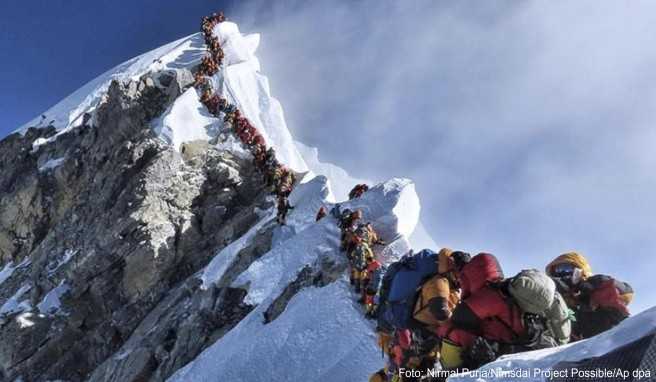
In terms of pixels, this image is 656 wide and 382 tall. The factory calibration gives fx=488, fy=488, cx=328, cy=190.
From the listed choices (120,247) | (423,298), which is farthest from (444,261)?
(120,247)

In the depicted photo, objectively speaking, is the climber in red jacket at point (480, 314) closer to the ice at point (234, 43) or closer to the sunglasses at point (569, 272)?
the sunglasses at point (569, 272)

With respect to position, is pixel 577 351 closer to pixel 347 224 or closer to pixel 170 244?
pixel 347 224

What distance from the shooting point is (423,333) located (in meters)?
7.09

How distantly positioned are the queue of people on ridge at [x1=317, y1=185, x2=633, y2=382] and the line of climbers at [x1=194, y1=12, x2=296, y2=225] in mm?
11220

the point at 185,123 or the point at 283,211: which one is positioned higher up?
the point at 185,123

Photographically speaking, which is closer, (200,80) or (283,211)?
(283,211)

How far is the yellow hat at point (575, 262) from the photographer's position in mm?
7348

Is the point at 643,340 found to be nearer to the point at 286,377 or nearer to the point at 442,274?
the point at 442,274

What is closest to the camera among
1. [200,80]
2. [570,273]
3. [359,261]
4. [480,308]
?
[480,308]

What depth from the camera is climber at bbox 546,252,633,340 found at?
22.2 ft

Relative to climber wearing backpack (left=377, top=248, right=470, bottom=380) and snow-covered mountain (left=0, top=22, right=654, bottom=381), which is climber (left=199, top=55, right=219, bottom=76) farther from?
climber wearing backpack (left=377, top=248, right=470, bottom=380)

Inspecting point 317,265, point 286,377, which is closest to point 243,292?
point 317,265

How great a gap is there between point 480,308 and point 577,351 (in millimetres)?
1202

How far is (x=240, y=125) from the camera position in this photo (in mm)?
28594
